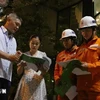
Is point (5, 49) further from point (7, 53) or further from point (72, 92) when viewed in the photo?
point (72, 92)

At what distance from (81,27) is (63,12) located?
6317 millimetres

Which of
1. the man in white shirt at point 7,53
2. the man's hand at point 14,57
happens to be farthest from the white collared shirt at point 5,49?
the man's hand at point 14,57

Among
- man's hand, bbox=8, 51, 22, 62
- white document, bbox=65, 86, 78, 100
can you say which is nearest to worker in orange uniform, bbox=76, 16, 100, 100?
white document, bbox=65, 86, 78, 100

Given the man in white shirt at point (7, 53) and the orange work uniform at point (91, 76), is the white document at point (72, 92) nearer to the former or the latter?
the orange work uniform at point (91, 76)

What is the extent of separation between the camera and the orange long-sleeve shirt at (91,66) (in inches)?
92.3

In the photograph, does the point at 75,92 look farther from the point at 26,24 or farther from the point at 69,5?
the point at 69,5

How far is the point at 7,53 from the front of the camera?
2.36 metres

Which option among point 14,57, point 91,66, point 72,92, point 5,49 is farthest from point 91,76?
point 5,49

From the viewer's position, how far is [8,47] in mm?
2451

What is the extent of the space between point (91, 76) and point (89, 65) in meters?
0.15

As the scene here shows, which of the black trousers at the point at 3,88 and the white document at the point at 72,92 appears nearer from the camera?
the black trousers at the point at 3,88

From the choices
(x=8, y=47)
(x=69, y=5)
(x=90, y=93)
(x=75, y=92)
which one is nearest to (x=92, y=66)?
(x=90, y=93)

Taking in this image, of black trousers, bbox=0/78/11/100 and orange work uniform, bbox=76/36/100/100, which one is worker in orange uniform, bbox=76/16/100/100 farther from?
black trousers, bbox=0/78/11/100

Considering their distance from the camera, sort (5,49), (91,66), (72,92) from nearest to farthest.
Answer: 1. (91,66)
2. (5,49)
3. (72,92)
